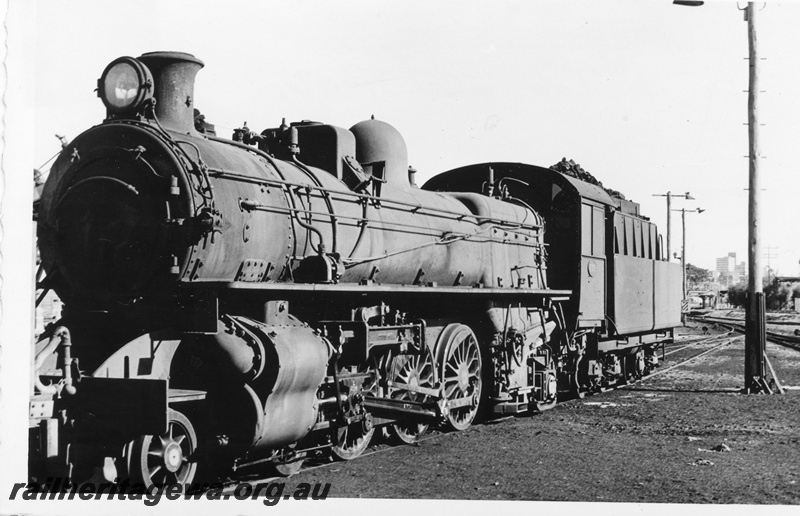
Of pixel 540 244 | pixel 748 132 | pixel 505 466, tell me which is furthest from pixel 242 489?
pixel 748 132

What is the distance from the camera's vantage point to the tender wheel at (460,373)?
1039cm

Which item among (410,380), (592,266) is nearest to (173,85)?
(410,380)

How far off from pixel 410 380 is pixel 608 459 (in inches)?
93.9

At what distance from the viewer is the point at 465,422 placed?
1097cm

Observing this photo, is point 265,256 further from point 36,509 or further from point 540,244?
point 540,244

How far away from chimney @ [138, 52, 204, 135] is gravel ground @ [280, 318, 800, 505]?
3407 millimetres

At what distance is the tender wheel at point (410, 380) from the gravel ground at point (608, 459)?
261 mm

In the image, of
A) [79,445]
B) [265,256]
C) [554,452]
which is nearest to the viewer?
[79,445]

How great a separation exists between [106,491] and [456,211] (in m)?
6.03

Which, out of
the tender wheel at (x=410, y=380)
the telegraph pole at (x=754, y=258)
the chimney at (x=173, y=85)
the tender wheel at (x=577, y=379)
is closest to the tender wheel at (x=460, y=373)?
the tender wheel at (x=410, y=380)

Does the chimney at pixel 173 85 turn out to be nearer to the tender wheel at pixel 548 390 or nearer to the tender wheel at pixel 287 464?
the tender wheel at pixel 287 464

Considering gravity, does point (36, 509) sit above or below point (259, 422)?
below

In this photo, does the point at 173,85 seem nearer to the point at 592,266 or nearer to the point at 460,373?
the point at 460,373

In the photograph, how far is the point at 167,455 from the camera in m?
6.61
